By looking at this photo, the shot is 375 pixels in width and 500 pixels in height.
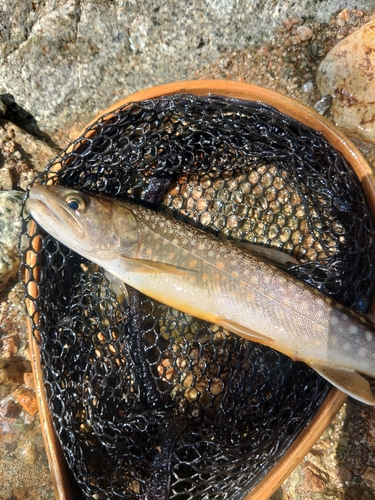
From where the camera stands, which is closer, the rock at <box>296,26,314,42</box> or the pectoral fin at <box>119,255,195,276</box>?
the pectoral fin at <box>119,255,195,276</box>

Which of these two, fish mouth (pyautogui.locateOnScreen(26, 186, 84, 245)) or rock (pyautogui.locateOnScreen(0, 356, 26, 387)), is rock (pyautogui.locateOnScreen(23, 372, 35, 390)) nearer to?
rock (pyautogui.locateOnScreen(0, 356, 26, 387))

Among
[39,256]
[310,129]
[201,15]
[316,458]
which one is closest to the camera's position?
[39,256]

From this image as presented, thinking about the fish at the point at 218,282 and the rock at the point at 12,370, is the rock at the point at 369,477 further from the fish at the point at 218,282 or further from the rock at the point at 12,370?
the rock at the point at 12,370

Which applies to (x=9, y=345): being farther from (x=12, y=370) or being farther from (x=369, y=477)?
(x=369, y=477)

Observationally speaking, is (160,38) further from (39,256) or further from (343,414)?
(343,414)

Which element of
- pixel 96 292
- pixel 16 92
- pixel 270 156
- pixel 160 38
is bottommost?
pixel 96 292

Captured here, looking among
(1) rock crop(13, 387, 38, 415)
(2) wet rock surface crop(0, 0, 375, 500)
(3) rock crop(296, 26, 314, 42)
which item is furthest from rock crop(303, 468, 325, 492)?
(3) rock crop(296, 26, 314, 42)

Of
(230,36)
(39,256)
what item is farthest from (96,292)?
(230,36)

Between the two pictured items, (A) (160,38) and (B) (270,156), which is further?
(A) (160,38)
